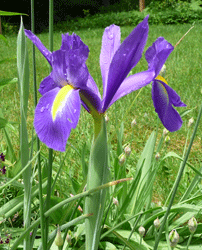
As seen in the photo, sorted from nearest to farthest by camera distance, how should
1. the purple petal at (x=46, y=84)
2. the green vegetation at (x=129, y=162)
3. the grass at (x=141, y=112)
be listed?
the purple petal at (x=46, y=84)
the green vegetation at (x=129, y=162)
the grass at (x=141, y=112)

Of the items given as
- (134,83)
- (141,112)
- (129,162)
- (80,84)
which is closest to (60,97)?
(80,84)

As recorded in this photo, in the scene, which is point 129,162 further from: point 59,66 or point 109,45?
point 59,66

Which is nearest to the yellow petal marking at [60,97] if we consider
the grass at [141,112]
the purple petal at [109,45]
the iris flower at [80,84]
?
the iris flower at [80,84]

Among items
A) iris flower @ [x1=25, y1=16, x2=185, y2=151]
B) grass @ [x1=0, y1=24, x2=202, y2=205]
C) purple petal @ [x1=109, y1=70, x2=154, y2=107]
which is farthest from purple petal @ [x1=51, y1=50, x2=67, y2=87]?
grass @ [x1=0, y1=24, x2=202, y2=205]

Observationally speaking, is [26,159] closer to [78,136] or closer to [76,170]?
[76,170]

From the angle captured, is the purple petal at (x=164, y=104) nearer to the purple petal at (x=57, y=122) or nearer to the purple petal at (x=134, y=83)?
the purple petal at (x=134, y=83)

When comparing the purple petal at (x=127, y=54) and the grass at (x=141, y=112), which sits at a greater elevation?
the purple petal at (x=127, y=54)

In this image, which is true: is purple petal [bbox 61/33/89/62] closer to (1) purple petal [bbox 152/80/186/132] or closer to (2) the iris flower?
(2) the iris flower

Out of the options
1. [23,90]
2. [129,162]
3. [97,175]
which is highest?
[23,90]
